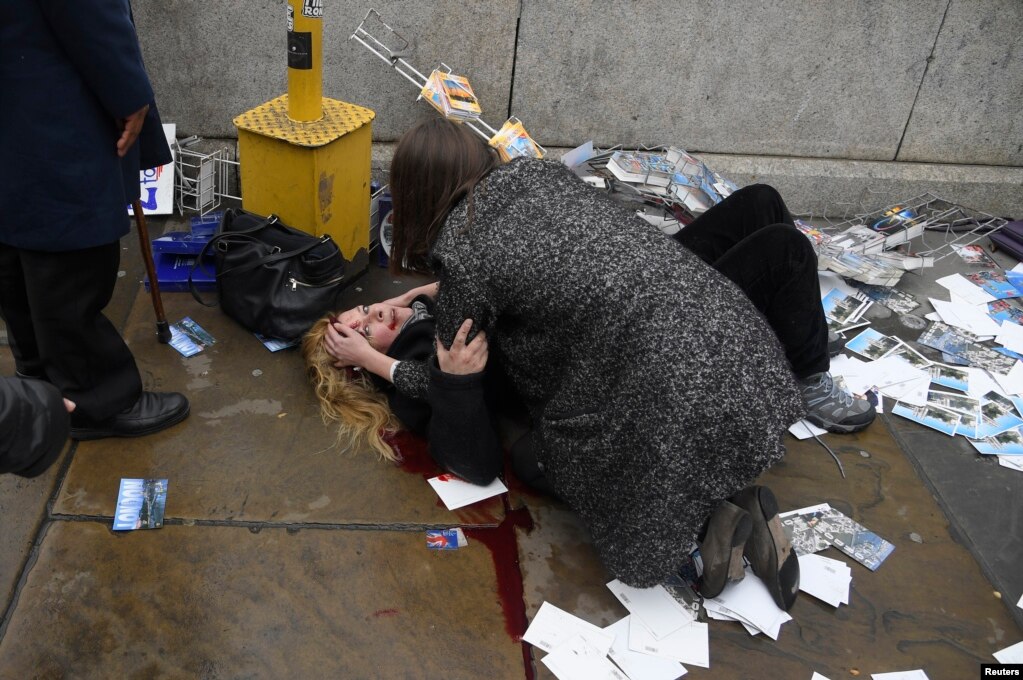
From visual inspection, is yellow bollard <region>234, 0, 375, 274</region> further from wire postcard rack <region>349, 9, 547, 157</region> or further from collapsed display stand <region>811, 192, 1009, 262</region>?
collapsed display stand <region>811, 192, 1009, 262</region>

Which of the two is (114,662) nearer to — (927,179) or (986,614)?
(986,614)

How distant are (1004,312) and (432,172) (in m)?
3.21

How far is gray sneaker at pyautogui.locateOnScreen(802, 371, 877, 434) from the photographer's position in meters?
3.06

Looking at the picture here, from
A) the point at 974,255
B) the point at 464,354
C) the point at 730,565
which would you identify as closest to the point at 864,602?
the point at 730,565

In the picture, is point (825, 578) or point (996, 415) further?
point (996, 415)

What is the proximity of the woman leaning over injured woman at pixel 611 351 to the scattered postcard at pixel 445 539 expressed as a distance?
1.09 feet

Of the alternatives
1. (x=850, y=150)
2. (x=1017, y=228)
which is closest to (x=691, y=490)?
(x=850, y=150)

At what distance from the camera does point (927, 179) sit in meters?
4.66

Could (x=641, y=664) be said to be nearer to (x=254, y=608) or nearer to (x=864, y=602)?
(x=864, y=602)

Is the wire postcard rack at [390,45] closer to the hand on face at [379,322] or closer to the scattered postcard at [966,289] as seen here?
the hand on face at [379,322]

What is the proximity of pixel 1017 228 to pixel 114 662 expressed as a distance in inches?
193

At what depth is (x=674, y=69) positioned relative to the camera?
4219 millimetres

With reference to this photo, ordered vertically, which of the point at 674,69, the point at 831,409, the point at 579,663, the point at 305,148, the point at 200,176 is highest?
the point at 674,69

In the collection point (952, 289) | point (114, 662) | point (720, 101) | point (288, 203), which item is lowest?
point (114, 662)
